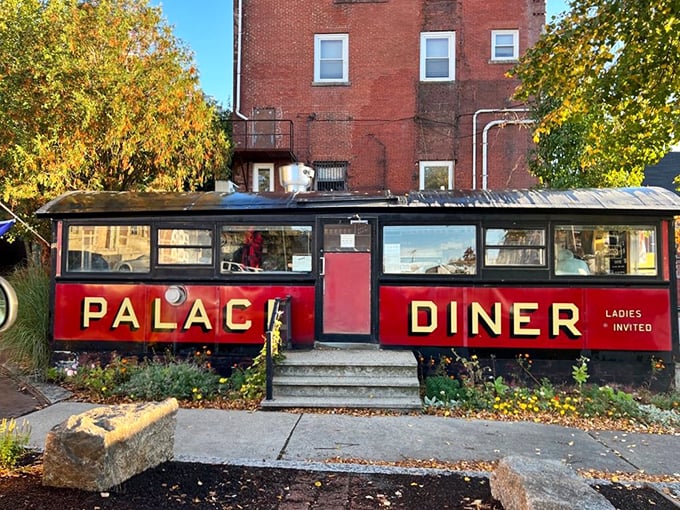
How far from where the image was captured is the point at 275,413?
569 cm

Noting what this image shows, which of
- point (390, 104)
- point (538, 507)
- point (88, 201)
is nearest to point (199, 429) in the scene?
point (538, 507)

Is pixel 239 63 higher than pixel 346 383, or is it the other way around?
pixel 239 63

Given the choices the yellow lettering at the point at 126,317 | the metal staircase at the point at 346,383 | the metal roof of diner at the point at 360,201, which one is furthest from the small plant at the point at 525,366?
the yellow lettering at the point at 126,317

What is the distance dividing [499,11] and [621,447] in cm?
1331

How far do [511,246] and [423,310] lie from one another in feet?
5.17

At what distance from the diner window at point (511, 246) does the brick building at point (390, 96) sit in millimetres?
7472

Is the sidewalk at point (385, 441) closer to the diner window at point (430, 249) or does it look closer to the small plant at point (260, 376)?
the small plant at point (260, 376)

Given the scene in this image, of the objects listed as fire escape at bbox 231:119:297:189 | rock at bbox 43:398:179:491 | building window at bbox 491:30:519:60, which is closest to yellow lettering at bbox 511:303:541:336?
rock at bbox 43:398:179:491

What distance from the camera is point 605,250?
6.61m

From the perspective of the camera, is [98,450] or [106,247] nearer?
[98,450]

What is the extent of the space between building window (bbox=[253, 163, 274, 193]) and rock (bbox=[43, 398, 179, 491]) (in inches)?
431

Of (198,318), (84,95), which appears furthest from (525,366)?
(84,95)

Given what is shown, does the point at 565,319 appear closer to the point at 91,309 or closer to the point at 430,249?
the point at 430,249

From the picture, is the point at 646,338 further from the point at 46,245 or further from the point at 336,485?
the point at 46,245
